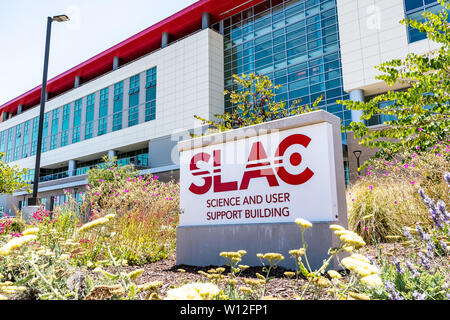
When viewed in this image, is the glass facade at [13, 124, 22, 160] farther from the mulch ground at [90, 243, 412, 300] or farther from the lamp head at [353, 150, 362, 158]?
the mulch ground at [90, 243, 412, 300]

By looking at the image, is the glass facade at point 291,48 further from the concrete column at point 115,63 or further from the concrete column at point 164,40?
the concrete column at point 115,63

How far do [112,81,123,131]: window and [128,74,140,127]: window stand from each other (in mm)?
1409

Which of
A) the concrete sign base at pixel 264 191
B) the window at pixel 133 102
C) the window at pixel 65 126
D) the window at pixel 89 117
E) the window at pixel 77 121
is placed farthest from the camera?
the window at pixel 65 126

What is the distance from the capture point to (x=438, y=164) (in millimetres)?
6145

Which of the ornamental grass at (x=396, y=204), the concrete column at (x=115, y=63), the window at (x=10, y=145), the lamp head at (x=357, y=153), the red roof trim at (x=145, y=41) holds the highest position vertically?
the red roof trim at (x=145, y=41)

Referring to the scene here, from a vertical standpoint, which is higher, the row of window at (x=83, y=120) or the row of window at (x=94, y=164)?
the row of window at (x=83, y=120)

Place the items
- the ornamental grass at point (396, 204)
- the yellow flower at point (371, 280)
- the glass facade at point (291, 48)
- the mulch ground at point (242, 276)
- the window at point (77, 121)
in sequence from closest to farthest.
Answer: the yellow flower at point (371, 280) < the mulch ground at point (242, 276) < the ornamental grass at point (396, 204) < the glass facade at point (291, 48) < the window at point (77, 121)

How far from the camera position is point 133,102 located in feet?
116

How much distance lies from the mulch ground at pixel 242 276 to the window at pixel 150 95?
96.4 feet

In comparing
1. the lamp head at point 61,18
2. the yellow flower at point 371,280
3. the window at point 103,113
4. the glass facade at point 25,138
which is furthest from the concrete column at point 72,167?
the yellow flower at point 371,280

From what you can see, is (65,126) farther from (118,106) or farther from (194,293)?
(194,293)

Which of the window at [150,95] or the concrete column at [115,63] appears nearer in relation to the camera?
the window at [150,95]

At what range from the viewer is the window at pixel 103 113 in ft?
124

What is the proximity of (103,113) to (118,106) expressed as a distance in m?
2.59
